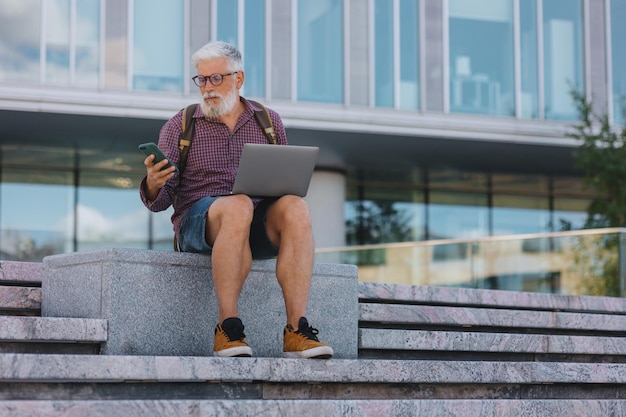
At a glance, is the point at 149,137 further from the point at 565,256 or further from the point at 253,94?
the point at 565,256

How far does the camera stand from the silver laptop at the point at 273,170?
6.01 m

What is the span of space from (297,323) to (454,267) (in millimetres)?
9421

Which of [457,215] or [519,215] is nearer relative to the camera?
[457,215]

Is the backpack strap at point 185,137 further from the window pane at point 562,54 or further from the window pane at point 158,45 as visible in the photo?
the window pane at point 562,54

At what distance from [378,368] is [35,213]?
15.4 meters

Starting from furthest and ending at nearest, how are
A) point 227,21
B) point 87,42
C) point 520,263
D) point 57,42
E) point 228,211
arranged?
point 227,21
point 87,42
point 57,42
point 520,263
point 228,211

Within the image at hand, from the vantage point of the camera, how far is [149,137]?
1908cm

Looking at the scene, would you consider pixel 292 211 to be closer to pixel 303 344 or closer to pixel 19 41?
pixel 303 344

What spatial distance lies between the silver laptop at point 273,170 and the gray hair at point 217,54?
0.67 meters

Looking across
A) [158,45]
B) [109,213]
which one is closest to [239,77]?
[158,45]

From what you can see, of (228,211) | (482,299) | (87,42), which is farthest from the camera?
(87,42)

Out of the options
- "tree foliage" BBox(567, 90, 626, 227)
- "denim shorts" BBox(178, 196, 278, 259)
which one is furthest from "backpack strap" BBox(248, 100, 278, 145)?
"tree foliage" BBox(567, 90, 626, 227)

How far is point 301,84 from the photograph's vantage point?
719 inches

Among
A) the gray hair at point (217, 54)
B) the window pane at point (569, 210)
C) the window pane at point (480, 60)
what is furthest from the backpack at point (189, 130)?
the window pane at point (569, 210)
